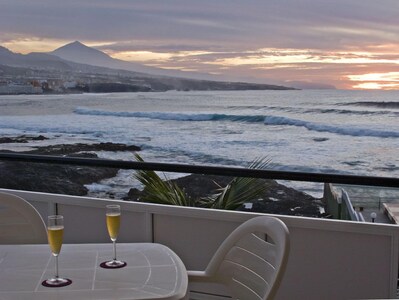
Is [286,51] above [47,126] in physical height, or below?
above

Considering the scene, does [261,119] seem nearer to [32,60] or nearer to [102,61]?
[102,61]

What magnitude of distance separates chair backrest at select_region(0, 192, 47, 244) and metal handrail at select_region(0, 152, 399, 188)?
2.21 ft

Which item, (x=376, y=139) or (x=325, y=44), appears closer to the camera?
(x=376, y=139)

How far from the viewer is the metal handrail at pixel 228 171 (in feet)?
7.41

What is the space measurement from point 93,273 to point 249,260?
0.53m

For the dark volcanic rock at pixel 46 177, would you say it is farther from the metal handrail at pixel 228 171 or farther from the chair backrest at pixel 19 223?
the chair backrest at pixel 19 223

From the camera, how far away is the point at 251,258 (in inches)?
74.4

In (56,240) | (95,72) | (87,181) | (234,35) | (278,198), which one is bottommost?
(278,198)

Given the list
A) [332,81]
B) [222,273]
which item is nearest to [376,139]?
[332,81]

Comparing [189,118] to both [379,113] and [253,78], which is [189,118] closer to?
[253,78]

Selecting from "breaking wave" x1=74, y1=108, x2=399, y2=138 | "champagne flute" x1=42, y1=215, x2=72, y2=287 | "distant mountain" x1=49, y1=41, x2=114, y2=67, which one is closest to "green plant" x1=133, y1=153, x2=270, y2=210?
"champagne flute" x1=42, y1=215, x2=72, y2=287

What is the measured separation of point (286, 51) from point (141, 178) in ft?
69.1

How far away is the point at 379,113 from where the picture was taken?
2033 cm

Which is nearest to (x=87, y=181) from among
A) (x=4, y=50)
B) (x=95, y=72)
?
(x=95, y=72)
